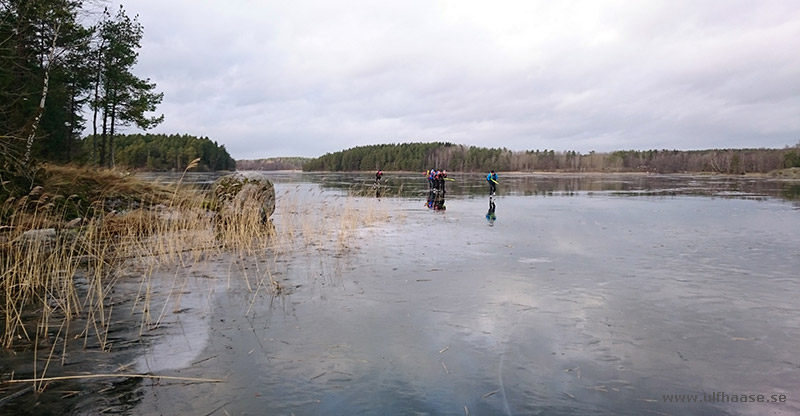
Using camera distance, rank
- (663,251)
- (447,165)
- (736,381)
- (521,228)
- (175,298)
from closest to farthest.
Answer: (736,381) < (175,298) < (663,251) < (521,228) < (447,165)

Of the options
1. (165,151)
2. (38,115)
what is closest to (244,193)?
(38,115)

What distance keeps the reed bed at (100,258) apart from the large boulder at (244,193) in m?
0.45

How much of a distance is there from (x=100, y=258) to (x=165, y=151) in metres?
101

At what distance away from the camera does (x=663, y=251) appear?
11.5m

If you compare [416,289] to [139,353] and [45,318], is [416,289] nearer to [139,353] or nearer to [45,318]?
[139,353]

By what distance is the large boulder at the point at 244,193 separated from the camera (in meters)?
15.6

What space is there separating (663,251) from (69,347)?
485 inches

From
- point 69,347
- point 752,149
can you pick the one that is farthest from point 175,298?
point 752,149

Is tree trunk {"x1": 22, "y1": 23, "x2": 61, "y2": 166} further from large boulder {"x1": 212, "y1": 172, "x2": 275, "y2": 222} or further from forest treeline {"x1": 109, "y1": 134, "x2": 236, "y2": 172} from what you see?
forest treeline {"x1": 109, "y1": 134, "x2": 236, "y2": 172}

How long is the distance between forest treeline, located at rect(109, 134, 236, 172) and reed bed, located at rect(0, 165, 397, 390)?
7232 cm

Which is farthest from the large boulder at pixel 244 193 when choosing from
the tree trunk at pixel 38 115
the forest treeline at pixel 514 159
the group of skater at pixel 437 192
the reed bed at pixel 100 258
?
the forest treeline at pixel 514 159

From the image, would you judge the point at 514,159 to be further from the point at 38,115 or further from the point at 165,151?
the point at 38,115

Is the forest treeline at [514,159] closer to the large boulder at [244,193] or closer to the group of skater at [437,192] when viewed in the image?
the group of skater at [437,192]

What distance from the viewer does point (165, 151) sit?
97625 millimetres
